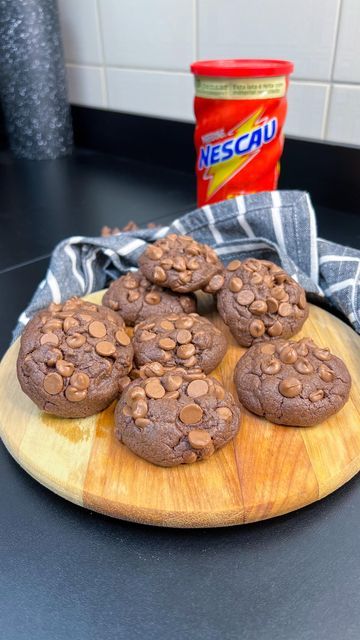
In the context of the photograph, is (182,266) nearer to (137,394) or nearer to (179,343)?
(179,343)

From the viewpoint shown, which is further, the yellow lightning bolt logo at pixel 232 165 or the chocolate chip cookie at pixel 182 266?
the yellow lightning bolt logo at pixel 232 165

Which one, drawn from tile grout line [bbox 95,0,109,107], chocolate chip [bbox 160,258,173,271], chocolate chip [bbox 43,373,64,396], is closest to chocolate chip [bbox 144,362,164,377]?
chocolate chip [bbox 43,373,64,396]

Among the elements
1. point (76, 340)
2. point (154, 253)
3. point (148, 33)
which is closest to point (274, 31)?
point (148, 33)

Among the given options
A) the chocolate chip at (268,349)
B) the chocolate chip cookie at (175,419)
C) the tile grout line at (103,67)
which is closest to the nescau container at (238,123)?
the chocolate chip at (268,349)

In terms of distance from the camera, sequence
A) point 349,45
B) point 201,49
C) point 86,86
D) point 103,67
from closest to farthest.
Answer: point 349,45 → point 201,49 → point 103,67 → point 86,86

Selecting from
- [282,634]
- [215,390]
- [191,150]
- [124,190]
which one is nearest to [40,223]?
[124,190]

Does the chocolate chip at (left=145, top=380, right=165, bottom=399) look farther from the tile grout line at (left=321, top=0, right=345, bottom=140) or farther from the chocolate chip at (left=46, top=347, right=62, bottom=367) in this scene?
the tile grout line at (left=321, top=0, right=345, bottom=140)

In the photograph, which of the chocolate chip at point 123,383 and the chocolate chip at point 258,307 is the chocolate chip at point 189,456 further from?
the chocolate chip at point 258,307
